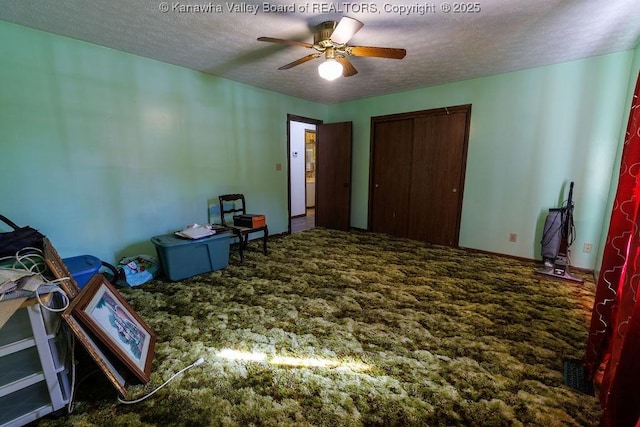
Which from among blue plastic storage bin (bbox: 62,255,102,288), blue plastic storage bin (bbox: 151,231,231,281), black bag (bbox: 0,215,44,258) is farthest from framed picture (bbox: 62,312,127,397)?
blue plastic storage bin (bbox: 151,231,231,281)

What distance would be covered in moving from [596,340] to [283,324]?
2019 millimetres

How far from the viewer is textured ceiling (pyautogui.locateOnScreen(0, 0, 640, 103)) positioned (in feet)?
6.64

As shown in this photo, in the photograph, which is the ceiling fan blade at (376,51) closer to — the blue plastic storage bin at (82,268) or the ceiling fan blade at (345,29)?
the ceiling fan blade at (345,29)

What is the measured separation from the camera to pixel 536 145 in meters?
3.37

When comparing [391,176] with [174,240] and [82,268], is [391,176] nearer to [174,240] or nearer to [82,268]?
[174,240]

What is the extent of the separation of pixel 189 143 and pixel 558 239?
460 centimetres

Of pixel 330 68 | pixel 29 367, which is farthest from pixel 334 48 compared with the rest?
pixel 29 367

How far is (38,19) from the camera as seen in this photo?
87.2 inches

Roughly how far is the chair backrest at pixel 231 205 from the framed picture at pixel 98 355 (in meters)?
2.36

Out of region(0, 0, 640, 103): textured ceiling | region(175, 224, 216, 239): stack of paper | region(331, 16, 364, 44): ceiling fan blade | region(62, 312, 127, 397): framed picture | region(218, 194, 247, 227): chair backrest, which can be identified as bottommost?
region(62, 312, 127, 397): framed picture

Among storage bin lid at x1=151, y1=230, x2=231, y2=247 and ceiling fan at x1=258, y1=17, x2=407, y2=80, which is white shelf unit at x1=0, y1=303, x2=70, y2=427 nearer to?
storage bin lid at x1=151, y1=230, x2=231, y2=247

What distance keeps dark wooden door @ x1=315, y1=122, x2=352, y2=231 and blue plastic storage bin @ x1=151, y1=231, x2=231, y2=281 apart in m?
2.51

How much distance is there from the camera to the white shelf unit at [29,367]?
4.08 ft

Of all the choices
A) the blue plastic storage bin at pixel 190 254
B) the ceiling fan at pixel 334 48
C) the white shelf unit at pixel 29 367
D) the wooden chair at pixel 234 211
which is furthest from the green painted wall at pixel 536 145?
the white shelf unit at pixel 29 367
